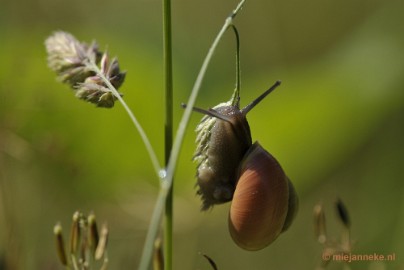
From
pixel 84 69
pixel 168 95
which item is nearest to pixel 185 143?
pixel 84 69

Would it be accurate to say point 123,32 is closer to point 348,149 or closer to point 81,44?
point 348,149

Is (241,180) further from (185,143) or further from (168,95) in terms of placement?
(185,143)

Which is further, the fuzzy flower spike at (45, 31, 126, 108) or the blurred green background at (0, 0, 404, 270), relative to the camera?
the blurred green background at (0, 0, 404, 270)

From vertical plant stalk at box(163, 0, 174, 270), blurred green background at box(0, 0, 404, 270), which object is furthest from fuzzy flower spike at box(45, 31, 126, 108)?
blurred green background at box(0, 0, 404, 270)

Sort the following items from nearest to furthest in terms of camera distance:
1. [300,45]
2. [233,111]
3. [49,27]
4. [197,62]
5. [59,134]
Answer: [233,111] → [59,134] → [197,62] → [49,27] → [300,45]

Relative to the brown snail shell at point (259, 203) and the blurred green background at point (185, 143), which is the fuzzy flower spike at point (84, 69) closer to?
the brown snail shell at point (259, 203)

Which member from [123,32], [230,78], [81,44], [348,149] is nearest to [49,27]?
[123,32]

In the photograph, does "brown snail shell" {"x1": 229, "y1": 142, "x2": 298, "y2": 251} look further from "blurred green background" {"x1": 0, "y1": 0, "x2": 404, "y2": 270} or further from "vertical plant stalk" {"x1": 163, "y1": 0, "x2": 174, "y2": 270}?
"blurred green background" {"x1": 0, "y1": 0, "x2": 404, "y2": 270}
